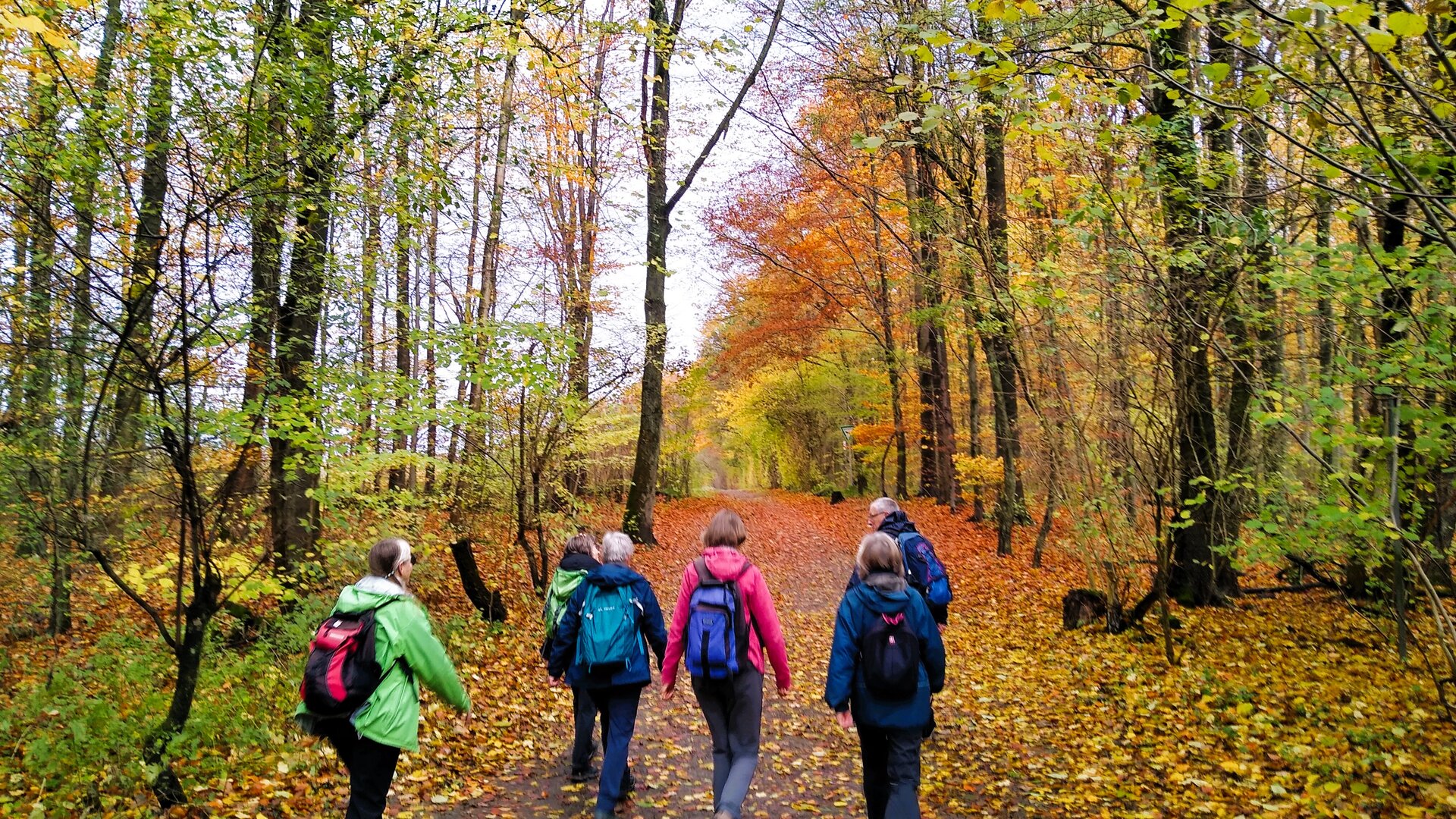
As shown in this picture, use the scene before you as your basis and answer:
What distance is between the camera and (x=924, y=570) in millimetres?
5289

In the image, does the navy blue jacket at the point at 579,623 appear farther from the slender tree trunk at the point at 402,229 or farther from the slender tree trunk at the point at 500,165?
the slender tree trunk at the point at 500,165

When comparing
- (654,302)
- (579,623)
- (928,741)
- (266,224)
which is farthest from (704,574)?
(654,302)

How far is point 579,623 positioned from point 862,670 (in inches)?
73.3

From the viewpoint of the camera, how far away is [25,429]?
21.1 feet

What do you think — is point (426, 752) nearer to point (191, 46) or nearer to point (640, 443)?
point (191, 46)

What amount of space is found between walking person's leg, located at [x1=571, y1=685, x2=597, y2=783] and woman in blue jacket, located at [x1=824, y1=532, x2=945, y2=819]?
6.48ft

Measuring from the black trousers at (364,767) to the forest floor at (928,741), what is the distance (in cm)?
144

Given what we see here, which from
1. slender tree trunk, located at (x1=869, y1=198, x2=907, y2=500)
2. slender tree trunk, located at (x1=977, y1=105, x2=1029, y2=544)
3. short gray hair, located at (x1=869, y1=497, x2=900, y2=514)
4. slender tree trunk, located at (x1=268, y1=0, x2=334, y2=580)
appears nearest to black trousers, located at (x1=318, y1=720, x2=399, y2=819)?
slender tree trunk, located at (x1=268, y1=0, x2=334, y2=580)

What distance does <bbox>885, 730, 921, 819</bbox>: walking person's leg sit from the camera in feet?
13.1

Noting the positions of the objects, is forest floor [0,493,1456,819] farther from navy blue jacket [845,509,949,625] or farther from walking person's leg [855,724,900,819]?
navy blue jacket [845,509,949,625]

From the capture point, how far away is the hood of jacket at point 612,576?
15.7 feet

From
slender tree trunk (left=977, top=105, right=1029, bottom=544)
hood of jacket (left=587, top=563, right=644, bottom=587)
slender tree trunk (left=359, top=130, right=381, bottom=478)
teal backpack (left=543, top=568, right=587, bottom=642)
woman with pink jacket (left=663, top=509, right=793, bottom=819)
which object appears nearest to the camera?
woman with pink jacket (left=663, top=509, right=793, bottom=819)

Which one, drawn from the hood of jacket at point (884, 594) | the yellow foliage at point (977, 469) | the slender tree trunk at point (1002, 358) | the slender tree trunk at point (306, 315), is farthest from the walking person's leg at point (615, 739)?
the yellow foliage at point (977, 469)

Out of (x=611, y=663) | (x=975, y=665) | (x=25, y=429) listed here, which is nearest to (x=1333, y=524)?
(x=975, y=665)
